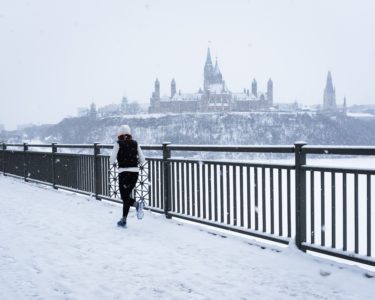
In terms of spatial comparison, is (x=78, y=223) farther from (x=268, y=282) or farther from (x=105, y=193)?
(x=268, y=282)

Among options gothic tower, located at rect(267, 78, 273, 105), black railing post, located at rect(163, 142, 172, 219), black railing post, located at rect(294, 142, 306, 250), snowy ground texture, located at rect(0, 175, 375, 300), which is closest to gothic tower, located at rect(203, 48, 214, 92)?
gothic tower, located at rect(267, 78, 273, 105)

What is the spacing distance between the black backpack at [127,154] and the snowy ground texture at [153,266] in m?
1.05

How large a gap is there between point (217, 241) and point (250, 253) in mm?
726

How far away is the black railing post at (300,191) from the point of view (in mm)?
5387

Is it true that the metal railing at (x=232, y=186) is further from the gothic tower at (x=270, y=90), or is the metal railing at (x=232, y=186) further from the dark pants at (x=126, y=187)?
the gothic tower at (x=270, y=90)

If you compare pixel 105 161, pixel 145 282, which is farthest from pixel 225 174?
pixel 105 161

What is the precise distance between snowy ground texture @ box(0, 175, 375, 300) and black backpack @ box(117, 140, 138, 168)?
41.4 inches

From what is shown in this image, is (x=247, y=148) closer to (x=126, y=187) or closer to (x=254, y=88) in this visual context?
(x=126, y=187)

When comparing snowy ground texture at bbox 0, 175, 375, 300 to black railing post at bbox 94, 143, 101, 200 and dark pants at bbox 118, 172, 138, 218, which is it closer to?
dark pants at bbox 118, 172, 138, 218

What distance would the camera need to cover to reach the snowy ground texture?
418 cm

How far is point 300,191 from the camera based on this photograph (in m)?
5.40

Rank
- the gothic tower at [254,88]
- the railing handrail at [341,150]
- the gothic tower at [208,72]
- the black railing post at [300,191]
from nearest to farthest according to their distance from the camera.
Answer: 1. the railing handrail at [341,150]
2. the black railing post at [300,191]
3. the gothic tower at [208,72]
4. the gothic tower at [254,88]

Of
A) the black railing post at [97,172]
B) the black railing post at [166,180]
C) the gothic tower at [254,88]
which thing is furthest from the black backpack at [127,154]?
the gothic tower at [254,88]

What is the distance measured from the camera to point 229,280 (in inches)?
179
